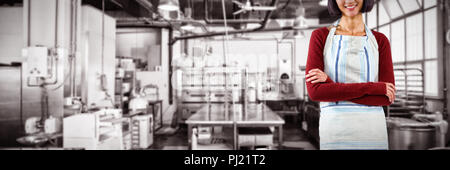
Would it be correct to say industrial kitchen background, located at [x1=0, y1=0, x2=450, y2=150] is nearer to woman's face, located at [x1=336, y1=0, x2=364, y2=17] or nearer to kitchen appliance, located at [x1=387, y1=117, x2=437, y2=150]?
kitchen appliance, located at [x1=387, y1=117, x2=437, y2=150]

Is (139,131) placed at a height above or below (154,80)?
below

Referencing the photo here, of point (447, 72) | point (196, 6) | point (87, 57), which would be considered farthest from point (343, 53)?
point (196, 6)

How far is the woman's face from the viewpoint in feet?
2.94

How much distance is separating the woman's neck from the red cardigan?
0.07 meters

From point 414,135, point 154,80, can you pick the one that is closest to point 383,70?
point 414,135

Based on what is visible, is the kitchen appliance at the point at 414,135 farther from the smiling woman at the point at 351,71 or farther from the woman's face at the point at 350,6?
the woman's face at the point at 350,6

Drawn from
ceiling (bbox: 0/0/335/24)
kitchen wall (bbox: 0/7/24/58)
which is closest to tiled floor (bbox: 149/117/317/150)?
ceiling (bbox: 0/0/335/24)

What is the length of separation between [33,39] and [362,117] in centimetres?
355

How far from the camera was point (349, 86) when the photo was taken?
83 centimetres

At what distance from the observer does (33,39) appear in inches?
112

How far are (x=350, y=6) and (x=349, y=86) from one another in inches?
12.6

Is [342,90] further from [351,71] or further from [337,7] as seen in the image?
[337,7]

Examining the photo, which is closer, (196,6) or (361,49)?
(361,49)
